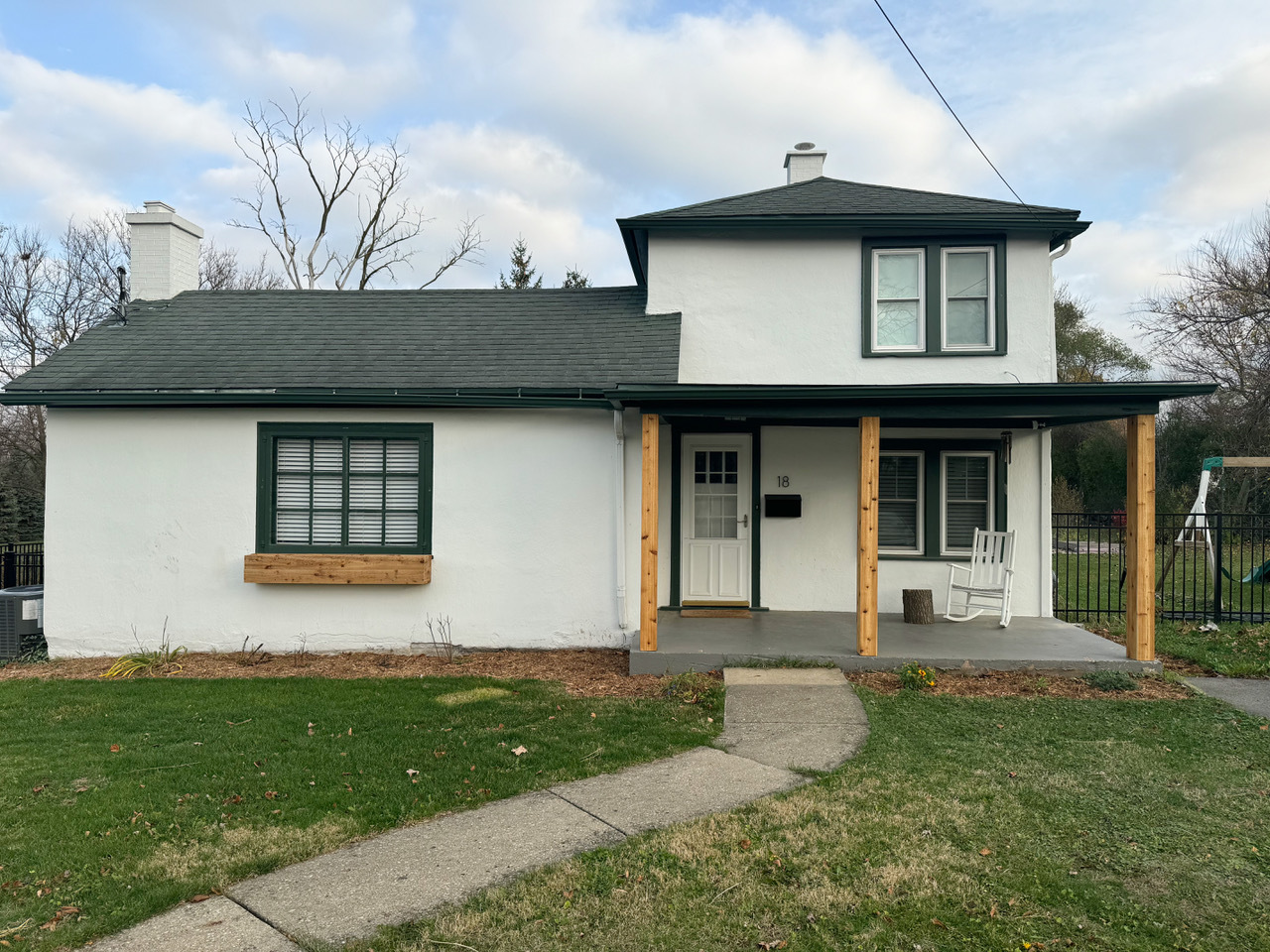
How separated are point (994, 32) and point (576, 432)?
19.8 feet

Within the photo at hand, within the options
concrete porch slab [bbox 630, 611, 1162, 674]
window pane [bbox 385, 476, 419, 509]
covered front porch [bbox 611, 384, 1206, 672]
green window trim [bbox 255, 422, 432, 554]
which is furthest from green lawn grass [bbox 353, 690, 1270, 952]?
window pane [bbox 385, 476, 419, 509]

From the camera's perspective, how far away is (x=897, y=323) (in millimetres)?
9477

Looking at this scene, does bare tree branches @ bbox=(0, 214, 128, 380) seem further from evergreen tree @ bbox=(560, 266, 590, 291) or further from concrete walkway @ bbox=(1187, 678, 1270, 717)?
concrete walkway @ bbox=(1187, 678, 1270, 717)

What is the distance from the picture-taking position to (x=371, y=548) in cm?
866

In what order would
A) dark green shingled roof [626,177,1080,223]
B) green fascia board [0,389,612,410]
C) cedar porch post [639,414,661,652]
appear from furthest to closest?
dark green shingled roof [626,177,1080,223], green fascia board [0,389,612,410], cedar porch post [639,414,661,652]

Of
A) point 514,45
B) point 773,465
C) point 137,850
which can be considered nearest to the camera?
point 137,850

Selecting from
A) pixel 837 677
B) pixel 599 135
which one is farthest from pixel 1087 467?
pixel 837 677

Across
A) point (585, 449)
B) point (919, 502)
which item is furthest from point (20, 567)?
point (919, 502)

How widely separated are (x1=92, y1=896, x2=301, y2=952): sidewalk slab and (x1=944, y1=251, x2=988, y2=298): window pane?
8.96m

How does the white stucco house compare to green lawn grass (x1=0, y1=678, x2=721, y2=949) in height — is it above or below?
above

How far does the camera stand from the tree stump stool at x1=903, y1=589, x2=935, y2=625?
902 cm

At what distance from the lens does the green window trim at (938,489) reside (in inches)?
376

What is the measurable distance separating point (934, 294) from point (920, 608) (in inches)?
143

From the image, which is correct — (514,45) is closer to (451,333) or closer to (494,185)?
(451,333)
